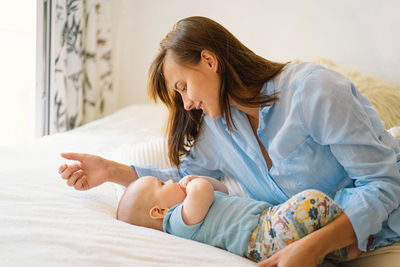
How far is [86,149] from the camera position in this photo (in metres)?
1.93

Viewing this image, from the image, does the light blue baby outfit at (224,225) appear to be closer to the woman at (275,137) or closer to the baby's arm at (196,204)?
the baby's arm at (196,204)

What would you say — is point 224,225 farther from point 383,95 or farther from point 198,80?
point 383,95

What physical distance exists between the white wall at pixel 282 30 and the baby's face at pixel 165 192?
129 cm

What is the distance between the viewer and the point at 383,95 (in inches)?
67.7

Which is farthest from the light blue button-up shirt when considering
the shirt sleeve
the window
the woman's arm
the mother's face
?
the window

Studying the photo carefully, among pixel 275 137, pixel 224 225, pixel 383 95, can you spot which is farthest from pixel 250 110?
pixel 383 95

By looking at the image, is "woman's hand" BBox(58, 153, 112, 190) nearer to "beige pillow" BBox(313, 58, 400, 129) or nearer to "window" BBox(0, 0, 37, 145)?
"beige pillow" BBox(313, 58, 400, 129)

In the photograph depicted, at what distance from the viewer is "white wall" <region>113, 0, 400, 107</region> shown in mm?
1951

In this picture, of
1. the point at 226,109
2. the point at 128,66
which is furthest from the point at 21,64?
the point at 226,109

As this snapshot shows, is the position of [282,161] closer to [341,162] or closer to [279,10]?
[341,162]

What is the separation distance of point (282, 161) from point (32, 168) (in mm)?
892

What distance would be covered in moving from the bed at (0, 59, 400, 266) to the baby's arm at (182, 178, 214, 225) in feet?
0.24

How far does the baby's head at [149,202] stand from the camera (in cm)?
110

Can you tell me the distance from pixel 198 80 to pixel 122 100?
224cm
